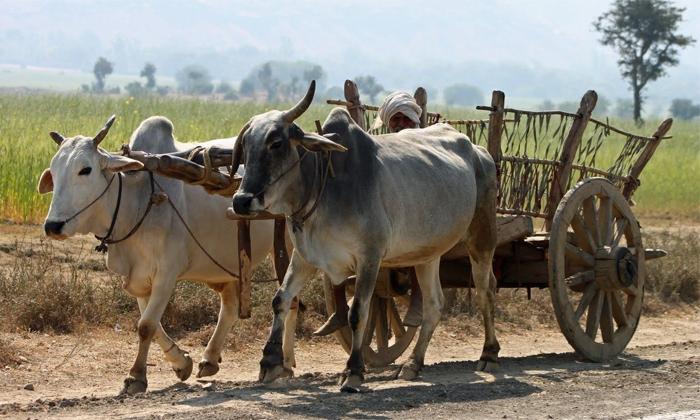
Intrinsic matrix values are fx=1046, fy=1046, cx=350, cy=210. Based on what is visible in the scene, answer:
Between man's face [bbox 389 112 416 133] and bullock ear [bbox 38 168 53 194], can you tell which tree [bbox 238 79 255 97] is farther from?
bullock ear [bbox 38 168 53 194]

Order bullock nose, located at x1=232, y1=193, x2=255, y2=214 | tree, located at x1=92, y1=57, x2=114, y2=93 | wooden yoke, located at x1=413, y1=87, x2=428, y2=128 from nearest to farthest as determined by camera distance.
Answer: bullock nose, located at x1=232, y1=193, x2=255, y2=214, wooden yoke, located at x1=413, y1=87, x2=428, y2=128, tree, located at x1=92, y1=57, x2=114, y2=93

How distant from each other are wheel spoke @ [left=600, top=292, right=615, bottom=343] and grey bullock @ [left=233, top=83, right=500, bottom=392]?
59.5 inches

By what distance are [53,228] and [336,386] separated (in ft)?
6.30

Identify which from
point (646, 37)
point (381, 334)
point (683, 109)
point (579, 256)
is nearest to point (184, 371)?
point (381, 334)

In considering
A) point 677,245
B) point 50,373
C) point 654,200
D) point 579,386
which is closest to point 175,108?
point 654,200

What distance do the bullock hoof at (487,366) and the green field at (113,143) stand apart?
21.7ft

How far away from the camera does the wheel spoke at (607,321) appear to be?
7.76 metres

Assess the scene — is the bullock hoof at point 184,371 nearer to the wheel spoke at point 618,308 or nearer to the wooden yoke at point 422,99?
the wooden yoke at point 422,99

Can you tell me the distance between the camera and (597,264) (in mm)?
7734

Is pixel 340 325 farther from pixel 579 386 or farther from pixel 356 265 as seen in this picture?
pixel 579 386

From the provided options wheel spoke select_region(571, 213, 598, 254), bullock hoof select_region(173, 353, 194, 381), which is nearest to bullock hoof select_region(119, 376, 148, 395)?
bullock hoof select_region(173, 353, 194, 381)

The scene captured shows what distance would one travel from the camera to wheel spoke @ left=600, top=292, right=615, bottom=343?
25.5 ft

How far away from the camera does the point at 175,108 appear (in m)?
25.3

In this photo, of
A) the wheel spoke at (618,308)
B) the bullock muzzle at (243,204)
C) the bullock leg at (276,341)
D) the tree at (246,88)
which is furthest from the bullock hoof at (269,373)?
the tree at (246,88)
